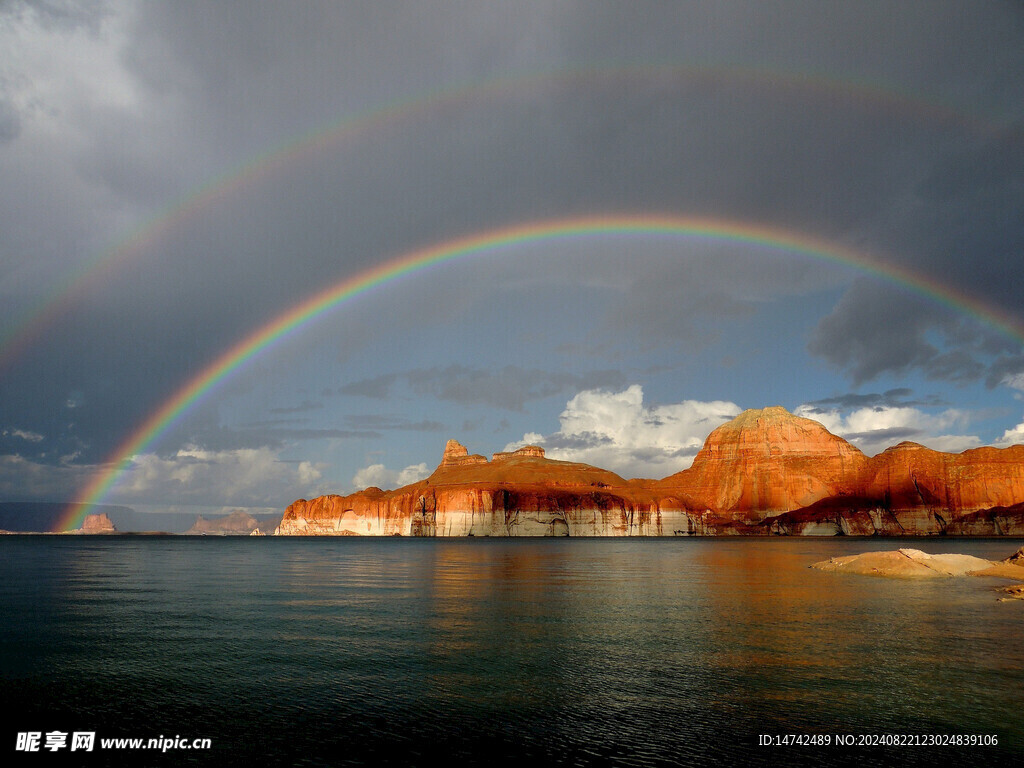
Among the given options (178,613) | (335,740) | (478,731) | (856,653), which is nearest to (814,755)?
(478,731)

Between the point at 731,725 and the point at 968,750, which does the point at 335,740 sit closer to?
the point at 731,725

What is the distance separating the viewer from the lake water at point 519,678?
15.2 meters

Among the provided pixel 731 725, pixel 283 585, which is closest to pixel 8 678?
pixel 731 725

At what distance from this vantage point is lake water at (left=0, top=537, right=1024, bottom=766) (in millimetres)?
15180

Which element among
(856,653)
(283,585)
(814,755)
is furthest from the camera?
(283,585)

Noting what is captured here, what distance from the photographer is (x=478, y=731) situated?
635 inches

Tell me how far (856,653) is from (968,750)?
10901 mm

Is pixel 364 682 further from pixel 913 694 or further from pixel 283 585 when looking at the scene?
pixel 283 585

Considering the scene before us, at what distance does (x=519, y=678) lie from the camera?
21453 millimetres

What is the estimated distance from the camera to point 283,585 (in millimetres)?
57500

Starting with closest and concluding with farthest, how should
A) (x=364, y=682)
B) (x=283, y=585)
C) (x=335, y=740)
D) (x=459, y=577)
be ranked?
(x=335, y=740) → (x=364, y=682) → (x=283, y=585) → (x=459, y=577)

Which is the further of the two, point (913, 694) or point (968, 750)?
point (913, 694)

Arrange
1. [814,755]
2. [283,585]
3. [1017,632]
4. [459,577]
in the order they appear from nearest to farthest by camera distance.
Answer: [814,755], [1017,632], [283,585], [459,577]

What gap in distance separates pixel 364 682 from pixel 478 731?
638 centimetres
